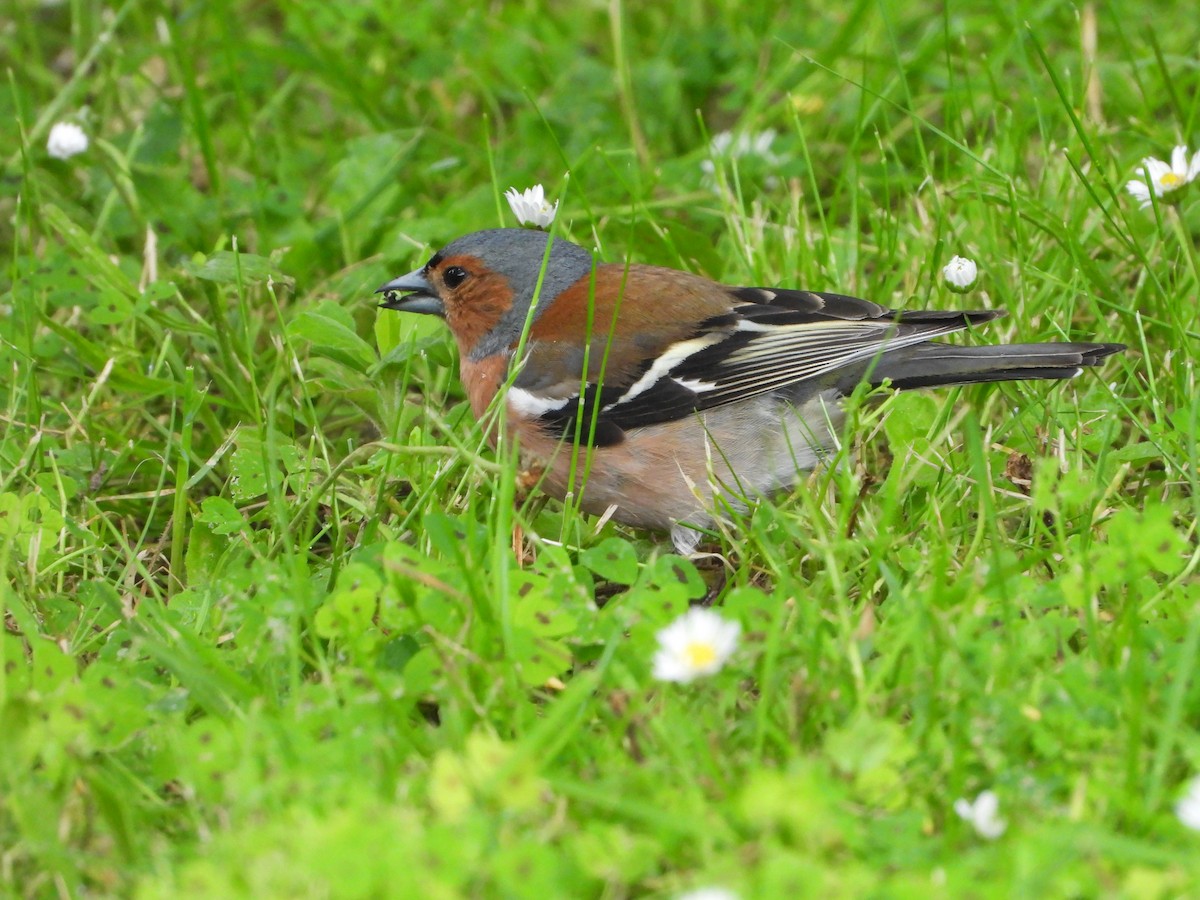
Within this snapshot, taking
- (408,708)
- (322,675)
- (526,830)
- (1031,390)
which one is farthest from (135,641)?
(1031,390)

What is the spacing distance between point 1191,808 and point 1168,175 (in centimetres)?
232

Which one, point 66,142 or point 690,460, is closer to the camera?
point 690,460

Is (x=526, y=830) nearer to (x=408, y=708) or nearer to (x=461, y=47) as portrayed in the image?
(x=408, y=708)

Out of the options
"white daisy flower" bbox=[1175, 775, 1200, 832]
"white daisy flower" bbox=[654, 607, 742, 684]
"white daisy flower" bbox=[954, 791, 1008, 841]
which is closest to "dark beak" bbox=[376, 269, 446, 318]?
"white daisy flower" bbox=[654, 607, 742, 684]

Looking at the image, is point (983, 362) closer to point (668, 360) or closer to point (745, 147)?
point (668, 360)

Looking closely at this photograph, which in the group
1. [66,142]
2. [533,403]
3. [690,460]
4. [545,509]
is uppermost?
[66,142]

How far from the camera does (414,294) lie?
4.26 meters

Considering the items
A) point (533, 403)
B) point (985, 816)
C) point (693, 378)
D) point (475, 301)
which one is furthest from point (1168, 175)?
point (985, 816)

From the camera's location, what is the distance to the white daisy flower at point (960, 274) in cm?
386

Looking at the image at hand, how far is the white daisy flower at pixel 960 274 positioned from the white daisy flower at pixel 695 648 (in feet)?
5.78

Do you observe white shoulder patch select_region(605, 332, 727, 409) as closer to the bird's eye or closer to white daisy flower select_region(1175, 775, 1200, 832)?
the bird's eye

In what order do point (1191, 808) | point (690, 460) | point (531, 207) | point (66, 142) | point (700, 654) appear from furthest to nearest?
point (66, 142), point (531, 207), point (690, 460), point (700, 654), point (1191, 808)

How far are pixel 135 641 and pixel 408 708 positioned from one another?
2.34 feet

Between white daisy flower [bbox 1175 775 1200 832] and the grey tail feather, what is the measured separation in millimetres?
1425
